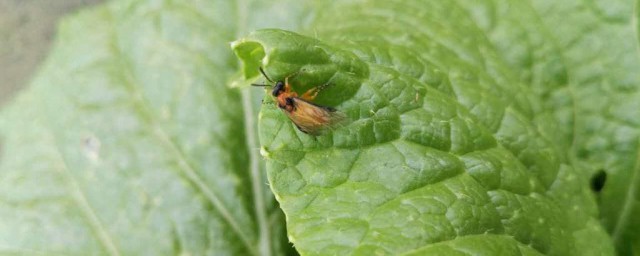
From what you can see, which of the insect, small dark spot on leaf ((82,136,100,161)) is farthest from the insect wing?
small dark spot on leaf ((82,136,100,161))

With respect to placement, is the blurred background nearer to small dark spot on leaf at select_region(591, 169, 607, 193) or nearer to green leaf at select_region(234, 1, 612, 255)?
green leaf at select_region(234, 1, 612, 255)

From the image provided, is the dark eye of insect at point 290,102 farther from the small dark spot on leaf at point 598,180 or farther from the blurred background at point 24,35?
the blurred background at point 24,35

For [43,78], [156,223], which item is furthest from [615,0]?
[43,78]

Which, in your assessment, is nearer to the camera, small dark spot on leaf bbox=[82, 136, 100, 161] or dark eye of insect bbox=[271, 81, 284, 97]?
dark eye of insect bbox=[271, 81, 284, 97]

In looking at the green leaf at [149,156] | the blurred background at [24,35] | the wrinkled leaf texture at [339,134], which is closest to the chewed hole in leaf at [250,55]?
the wrinkled leaf texture at [339,134]

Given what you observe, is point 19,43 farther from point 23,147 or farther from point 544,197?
point 544,197

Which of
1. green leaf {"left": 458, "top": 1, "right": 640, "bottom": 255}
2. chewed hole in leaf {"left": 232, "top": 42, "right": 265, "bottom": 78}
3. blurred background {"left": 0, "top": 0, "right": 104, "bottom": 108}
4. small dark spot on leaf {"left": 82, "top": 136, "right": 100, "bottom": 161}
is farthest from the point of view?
blurred background {"left": 0, "top": 0, "right": 104, "bottom": 108}
